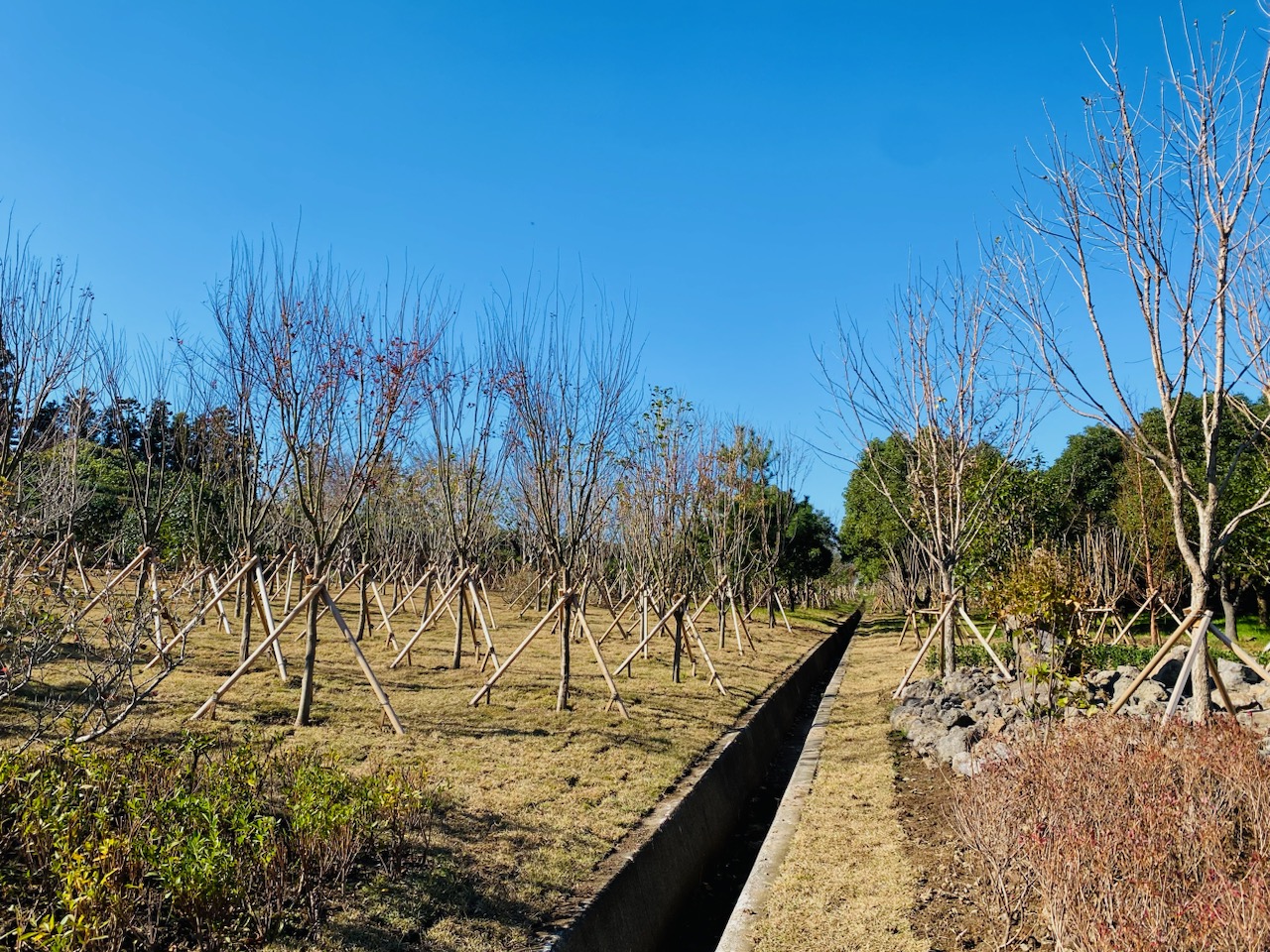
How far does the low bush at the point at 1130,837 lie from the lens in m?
3.22

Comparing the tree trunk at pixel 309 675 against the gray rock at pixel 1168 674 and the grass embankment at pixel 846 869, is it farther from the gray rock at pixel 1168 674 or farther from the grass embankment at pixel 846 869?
the gray rock at pixel 1168 674

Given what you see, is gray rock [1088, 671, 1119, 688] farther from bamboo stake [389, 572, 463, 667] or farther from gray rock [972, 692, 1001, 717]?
bamboo stake [389, 572, 463, 667]

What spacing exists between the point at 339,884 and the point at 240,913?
641mm

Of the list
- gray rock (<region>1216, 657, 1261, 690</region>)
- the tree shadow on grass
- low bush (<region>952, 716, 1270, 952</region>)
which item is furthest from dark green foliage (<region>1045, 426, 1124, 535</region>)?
the tree shadow on grass

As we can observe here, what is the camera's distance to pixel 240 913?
13.4ft

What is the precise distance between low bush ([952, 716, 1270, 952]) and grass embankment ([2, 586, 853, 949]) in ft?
8.86

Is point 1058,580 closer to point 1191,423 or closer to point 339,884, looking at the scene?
point 339,884

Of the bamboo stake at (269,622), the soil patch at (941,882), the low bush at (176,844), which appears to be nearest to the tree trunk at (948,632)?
the soil patch at (941,882)

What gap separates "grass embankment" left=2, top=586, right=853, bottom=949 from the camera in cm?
473

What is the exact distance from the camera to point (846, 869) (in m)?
5.88

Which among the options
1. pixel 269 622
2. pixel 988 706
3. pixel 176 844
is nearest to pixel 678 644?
pixel 988 706

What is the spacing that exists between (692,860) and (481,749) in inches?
94.7

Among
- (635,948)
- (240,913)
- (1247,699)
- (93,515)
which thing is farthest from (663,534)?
(93,515)

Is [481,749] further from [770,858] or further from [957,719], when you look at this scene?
[957,719]
